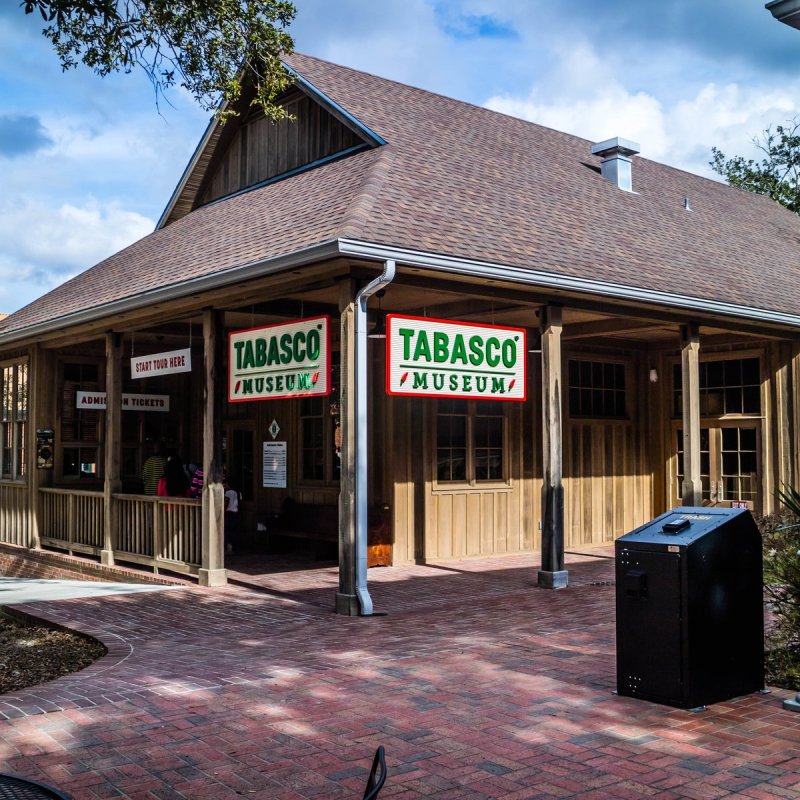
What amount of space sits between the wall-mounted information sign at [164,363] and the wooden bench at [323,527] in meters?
3.01

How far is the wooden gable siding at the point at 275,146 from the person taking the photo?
13836 millimetres

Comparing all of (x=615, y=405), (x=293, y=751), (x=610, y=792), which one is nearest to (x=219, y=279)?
(x=293, y=751)

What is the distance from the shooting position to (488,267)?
388 inches

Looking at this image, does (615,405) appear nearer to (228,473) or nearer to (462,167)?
(462,167)

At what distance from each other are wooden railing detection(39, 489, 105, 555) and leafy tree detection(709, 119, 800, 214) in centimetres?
2903

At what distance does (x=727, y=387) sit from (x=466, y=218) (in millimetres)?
7017

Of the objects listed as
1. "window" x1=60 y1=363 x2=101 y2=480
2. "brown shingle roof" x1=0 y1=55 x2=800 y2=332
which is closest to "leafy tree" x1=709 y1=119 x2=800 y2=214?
"brown shingle roof" x1=0 y1=55 x2=800 y2=332

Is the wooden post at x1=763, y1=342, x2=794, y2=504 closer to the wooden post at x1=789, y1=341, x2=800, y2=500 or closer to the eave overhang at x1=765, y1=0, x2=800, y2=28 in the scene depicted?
the wooden post at x1=789, y1=341, x2=800, y2=500

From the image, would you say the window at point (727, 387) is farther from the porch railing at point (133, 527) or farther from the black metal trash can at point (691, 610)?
the black metal trash can at point (691, 610)

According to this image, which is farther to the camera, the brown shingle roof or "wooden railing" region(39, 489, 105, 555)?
"wooden railing" region(39, 489, 105, 555)

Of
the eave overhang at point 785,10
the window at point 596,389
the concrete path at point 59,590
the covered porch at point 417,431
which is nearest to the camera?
the eave overhang at point 785,10

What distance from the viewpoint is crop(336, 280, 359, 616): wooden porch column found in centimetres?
933

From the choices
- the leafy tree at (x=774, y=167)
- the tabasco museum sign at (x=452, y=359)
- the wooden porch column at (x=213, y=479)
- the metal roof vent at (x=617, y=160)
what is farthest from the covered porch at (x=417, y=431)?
the leafy tree at (x=774, y=167)

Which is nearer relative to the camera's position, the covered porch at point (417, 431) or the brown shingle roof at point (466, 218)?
the brown shingle roof at point (466, 218)
